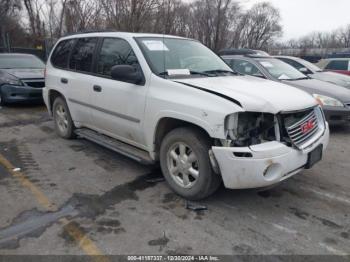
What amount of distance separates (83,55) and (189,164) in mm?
2661

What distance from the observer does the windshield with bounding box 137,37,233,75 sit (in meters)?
3.92

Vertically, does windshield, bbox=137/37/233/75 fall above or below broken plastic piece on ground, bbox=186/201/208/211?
above

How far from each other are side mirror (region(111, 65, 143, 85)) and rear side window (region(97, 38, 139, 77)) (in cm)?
18

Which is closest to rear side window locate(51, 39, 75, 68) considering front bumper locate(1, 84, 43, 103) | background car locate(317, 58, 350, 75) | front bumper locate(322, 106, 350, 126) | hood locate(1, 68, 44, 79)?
front bumper locate(1, 84, 43, 103)

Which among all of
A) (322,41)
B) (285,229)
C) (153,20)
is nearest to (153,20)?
(153,20)

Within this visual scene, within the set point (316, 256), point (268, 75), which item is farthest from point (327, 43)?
point (316, 256)

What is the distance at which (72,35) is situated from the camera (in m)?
5.46

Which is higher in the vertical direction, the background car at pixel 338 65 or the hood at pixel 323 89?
the background car at pixel 338 65

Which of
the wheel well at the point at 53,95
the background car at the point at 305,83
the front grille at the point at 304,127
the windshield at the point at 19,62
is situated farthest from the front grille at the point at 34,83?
the front grille at the point at 304,127

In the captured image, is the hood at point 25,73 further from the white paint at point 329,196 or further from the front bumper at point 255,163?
the white paint at point 329,196

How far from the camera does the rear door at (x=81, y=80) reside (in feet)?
15.6

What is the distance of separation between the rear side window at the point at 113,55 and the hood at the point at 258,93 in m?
0.88

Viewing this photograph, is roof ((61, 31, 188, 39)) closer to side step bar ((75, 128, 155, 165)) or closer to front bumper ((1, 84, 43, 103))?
side step bar ((75, 128, 155, 165))

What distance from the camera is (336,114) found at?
6.39 meters
